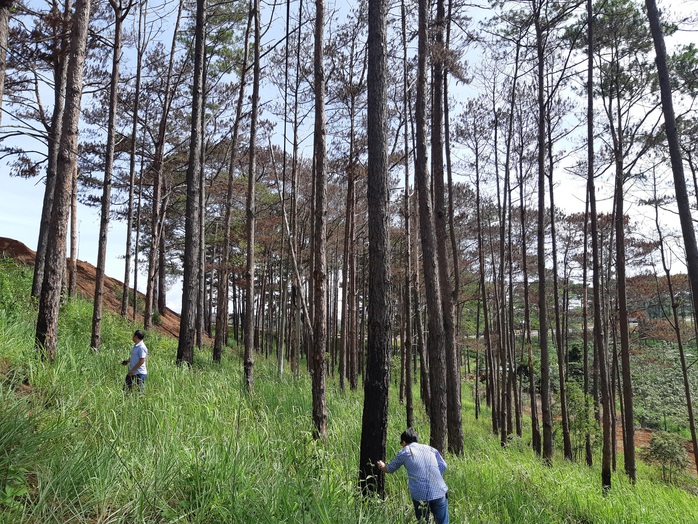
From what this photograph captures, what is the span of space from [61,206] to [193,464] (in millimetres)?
4788

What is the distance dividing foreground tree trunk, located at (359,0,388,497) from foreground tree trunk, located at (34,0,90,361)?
170 inches

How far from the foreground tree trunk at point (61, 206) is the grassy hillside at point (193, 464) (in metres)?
0.30

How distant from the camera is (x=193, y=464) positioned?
11.2 feet

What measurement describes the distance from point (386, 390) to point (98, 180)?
1787 centimetres

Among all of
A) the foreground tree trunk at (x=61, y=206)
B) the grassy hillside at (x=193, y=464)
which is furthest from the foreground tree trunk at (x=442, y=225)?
the foreground tree trunk at (x=61, y=206)

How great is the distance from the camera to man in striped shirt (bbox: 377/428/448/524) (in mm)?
4301

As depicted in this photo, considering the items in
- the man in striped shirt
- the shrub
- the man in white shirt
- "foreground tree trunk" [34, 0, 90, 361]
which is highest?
"foreground tree trunk" [34, 0, 90, 361]

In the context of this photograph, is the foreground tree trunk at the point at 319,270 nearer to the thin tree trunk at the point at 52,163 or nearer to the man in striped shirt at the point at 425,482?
the man in striped shirt at the point at 425,482

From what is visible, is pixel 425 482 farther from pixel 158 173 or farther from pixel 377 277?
pixel 158 173

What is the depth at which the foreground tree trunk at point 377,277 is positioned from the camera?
15.6 ft

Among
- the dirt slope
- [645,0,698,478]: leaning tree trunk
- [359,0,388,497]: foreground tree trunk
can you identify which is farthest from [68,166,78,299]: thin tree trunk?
[645,0,698,478]: leaning tree trunk

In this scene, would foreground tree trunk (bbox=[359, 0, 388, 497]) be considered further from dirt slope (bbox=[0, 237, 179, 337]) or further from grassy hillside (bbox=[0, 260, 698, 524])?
dirt slope (bbox=[0, 237, 179, 337])

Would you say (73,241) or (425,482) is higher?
(73,241)

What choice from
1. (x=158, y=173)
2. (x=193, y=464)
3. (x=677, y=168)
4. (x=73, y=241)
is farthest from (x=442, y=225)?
(x=73, y=241)
